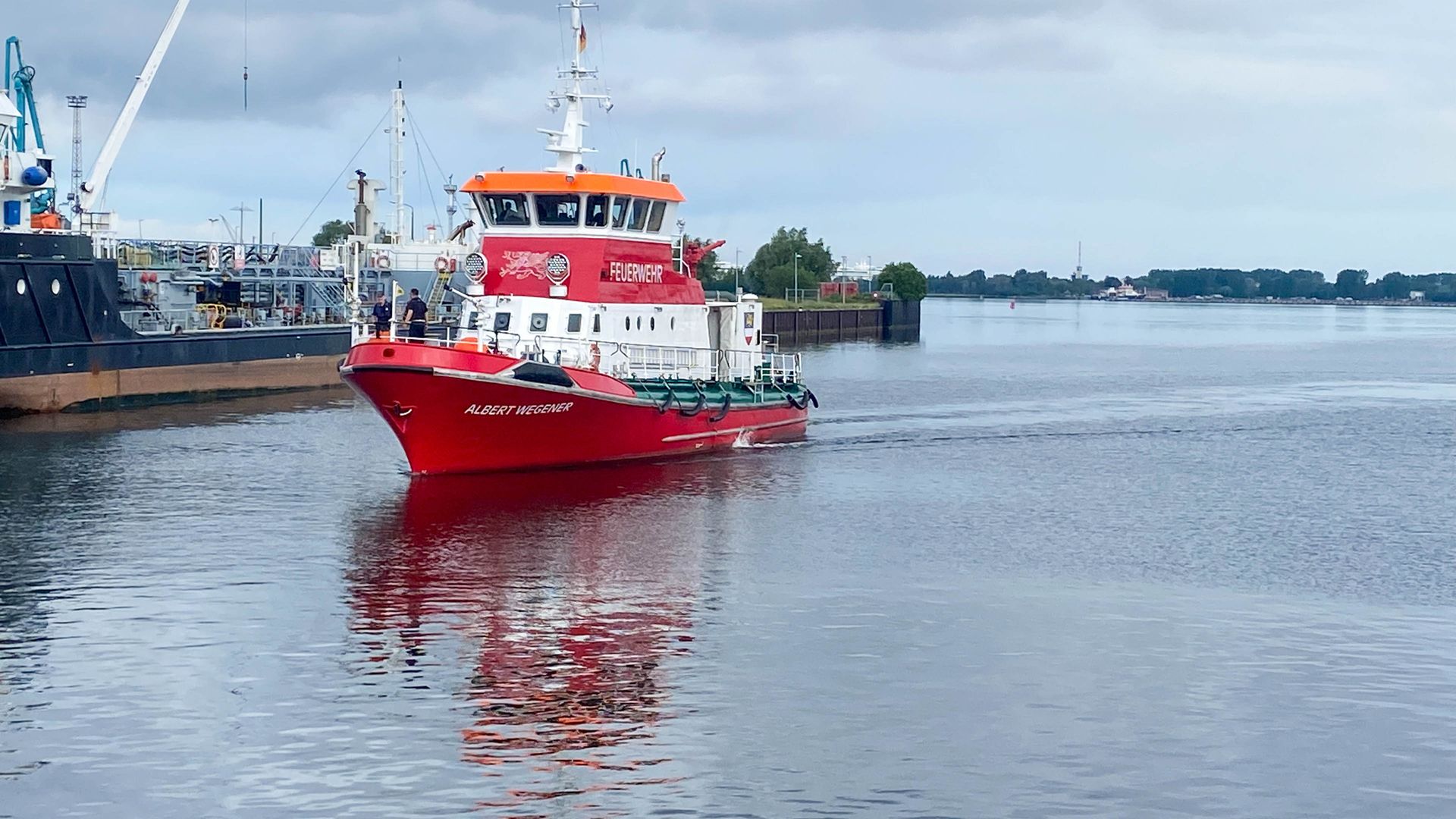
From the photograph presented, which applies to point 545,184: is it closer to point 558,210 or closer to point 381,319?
point 558,210

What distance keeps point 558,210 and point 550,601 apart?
14.7 m

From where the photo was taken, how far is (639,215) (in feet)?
114

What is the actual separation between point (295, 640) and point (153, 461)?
58.1 feet

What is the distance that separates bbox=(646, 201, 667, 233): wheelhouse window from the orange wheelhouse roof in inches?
54.2

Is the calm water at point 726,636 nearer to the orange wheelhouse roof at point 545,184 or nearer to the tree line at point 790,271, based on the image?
the orange wheelhouse roof at point 545,184

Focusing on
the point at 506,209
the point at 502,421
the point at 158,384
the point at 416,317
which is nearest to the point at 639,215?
the point at 506,209

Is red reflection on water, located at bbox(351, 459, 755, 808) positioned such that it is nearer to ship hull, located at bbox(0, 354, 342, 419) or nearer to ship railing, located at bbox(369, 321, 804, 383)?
ship railing, located at bbox(369, 321, 804, 383)

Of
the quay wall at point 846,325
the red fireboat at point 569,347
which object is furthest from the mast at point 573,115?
the quay wall at point 846,325

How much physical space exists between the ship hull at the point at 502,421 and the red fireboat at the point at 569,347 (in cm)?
4

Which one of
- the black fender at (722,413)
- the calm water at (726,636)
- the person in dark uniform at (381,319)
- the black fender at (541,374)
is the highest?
the person in dark uniform at (381,319)

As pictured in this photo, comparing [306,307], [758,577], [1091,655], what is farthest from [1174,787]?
[306,307]

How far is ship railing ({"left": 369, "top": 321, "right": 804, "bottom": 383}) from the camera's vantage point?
31016mm

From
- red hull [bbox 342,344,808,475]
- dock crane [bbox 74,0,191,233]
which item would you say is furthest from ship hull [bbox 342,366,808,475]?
dock crane [bbox 74,0,191,233]

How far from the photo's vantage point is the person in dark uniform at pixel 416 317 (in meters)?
30.2
